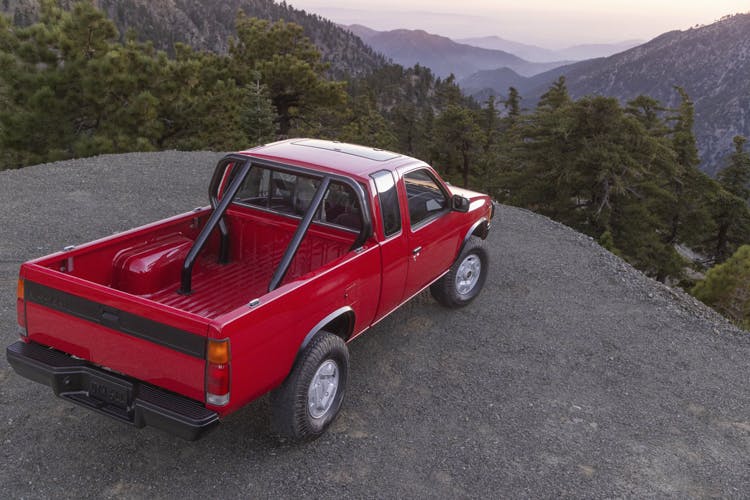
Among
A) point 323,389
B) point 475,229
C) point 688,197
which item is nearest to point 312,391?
point 323,389

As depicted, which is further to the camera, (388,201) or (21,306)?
(388,201)

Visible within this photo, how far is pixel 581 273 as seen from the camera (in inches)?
358

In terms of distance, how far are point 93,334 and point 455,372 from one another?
3.59m

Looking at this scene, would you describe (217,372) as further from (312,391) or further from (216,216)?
(216,216)

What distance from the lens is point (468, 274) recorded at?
23.9 feet

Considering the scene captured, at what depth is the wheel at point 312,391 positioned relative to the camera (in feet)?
13.8

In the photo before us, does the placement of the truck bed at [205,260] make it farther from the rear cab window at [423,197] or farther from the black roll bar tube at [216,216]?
the rear cab window at [423,197]

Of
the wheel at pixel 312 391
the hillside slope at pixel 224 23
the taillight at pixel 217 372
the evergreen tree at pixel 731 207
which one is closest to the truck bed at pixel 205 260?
the wheel at pixel 312 391

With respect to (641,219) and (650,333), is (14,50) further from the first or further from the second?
(641,219)

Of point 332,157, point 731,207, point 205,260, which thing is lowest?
point 731,207

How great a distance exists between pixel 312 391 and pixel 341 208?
5.94 feet

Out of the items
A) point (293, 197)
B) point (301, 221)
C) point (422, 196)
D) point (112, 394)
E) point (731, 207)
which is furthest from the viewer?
point (731, 207)

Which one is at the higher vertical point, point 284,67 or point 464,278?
point 284,67

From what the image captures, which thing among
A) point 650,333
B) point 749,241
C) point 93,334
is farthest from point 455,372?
point 749,241
